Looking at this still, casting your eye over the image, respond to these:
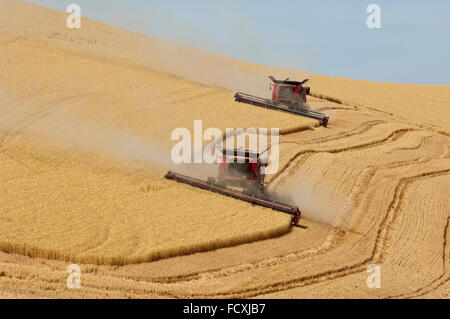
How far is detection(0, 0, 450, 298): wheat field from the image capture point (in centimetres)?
1664

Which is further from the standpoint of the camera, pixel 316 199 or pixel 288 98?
pixel 288 98

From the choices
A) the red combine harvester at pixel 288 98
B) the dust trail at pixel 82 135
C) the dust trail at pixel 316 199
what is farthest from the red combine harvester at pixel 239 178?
the red combine harvester at pixel 288 98

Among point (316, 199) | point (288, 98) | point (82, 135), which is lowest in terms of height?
point (316, 199)

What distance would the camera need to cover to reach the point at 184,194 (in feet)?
73.7

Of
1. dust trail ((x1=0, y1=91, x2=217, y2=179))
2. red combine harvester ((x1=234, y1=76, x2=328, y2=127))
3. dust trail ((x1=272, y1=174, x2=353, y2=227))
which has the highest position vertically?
red combine harvester ((x1=234, y1=76, x2=328, y2=127))

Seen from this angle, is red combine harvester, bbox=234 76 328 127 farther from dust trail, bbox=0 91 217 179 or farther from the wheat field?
dust trail, bbox=0 91 217 179

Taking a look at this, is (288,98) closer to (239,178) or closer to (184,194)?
(239,178)

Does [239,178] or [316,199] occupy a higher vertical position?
[239,178]

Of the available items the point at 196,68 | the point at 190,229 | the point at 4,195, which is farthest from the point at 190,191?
the point at 196,68

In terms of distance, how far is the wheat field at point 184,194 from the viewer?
1664cm

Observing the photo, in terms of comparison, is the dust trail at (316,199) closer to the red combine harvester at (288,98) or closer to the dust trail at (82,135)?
the dust trail at (82,135)

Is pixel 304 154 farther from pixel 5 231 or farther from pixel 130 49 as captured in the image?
pixel 130 49

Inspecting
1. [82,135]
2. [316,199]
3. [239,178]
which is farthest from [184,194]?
[82,135]

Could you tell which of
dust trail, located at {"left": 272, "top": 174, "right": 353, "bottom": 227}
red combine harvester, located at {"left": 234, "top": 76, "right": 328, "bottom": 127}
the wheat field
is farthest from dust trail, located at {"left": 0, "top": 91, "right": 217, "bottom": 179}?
red combine harvester, located at {"left": 234, "top": 76, "right": 328, "bottom": 127}
